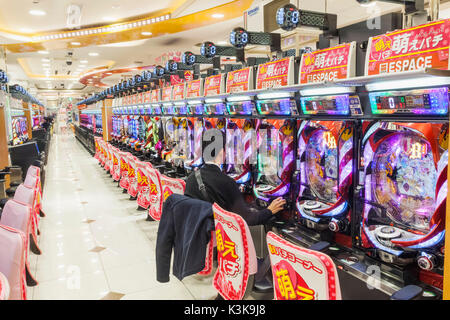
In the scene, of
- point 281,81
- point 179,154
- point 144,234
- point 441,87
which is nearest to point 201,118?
point 179,154

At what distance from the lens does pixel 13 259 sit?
6.59 feet

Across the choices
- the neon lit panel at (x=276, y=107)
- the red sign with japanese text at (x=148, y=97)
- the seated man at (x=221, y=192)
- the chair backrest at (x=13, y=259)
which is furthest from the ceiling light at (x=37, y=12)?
the chair backrest at (x=13, y=259)

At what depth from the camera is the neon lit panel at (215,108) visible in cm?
426

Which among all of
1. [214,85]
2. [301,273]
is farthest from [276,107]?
[301,273]

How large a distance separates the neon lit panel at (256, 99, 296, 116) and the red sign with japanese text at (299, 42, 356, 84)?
1.22ft

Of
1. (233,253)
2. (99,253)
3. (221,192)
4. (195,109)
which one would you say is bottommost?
(99,253)

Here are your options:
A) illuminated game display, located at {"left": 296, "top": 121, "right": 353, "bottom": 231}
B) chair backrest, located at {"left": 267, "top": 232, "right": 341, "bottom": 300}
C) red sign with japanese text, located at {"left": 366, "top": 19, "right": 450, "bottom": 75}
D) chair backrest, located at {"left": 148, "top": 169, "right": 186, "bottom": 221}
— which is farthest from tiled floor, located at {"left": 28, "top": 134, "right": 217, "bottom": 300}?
red sign with japanese text, located at {"left": 366, "top": 19, "right": 450, "bottom": 75}

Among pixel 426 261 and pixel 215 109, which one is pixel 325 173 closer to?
pixel 426 261

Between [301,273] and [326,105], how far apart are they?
1.36 meters

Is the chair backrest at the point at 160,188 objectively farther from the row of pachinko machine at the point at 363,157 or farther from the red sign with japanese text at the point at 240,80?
the red sign with japanese text at the point at 240,80

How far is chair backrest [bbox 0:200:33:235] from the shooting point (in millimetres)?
2561

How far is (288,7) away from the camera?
2.23 meters

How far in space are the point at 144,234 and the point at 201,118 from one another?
1.71 metres

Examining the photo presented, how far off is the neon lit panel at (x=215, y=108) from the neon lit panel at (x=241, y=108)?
0.23 meters
